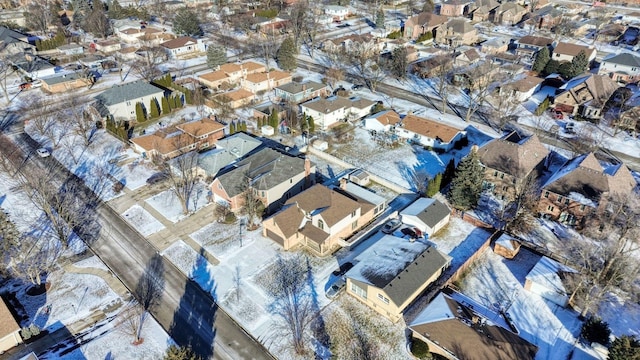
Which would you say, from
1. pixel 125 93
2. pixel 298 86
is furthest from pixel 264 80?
pixel 125 93

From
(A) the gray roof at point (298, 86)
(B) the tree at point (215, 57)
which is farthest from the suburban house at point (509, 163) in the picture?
(B) the tree at point (215, 57)

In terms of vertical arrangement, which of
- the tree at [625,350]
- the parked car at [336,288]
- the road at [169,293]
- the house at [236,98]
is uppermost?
the house at [236,98]

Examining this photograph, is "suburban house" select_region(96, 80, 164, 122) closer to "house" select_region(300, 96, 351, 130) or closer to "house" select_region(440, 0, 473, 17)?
"house" select_region(300, 96, 351, 130)

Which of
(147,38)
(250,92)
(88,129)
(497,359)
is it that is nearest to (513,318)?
(497,359)

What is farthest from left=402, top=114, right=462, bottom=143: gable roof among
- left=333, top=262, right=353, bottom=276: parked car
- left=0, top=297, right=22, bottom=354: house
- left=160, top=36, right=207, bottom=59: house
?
left=160, top=36, right=207, bottom=59: house

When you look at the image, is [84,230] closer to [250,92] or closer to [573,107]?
[250,92]

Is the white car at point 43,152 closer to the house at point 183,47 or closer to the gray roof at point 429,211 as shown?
the house at point 183,47
